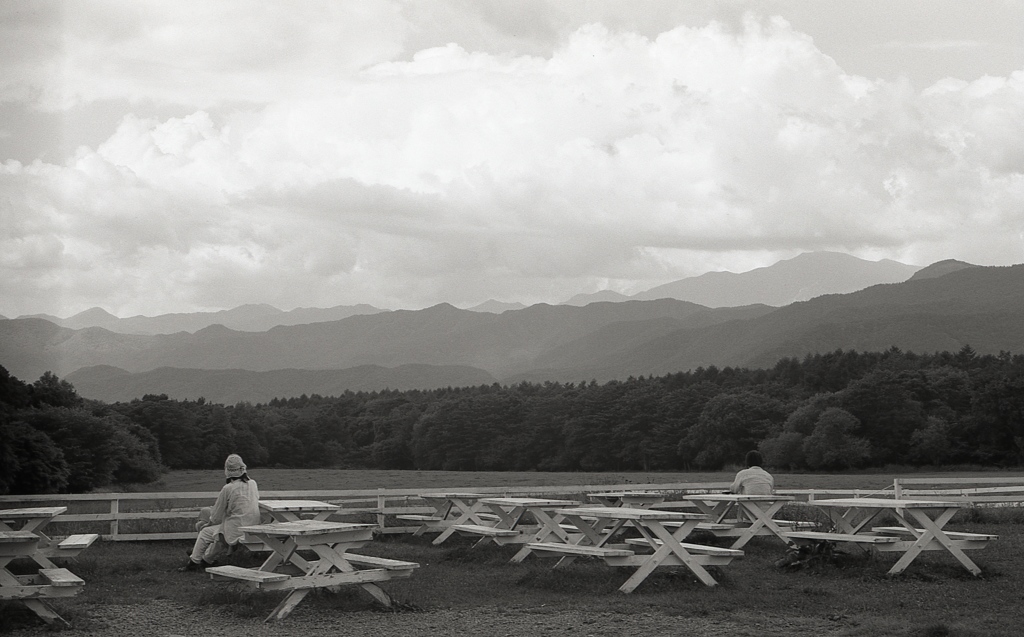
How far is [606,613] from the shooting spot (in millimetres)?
9828

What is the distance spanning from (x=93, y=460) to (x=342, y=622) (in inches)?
1776

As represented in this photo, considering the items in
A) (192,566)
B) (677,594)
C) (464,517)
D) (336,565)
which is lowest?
(677,594)

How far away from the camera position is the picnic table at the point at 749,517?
43.0 ft

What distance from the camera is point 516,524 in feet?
46.2

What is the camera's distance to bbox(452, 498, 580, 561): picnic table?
42.9 feet

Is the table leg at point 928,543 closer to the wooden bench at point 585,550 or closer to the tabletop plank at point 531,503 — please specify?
the wooden bench at point 585,550

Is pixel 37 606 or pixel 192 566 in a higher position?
pixel 37 606

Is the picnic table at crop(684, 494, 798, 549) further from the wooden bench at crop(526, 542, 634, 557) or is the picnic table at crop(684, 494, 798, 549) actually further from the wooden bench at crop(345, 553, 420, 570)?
the wooden bench at crop(345, 553, 420, 570)

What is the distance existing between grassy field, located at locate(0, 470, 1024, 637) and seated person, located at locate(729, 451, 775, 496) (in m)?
0.90

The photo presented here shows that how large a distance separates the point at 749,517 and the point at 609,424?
8361cm

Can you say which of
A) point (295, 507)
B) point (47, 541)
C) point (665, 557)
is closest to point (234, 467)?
point (295, 507)

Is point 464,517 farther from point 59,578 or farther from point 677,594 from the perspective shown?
point 59,578

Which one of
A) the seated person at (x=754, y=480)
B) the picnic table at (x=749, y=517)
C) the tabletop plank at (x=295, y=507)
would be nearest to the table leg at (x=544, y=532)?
the picnic table at (x=749, y=517)

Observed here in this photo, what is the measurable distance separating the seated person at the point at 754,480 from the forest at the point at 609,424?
104 feet
